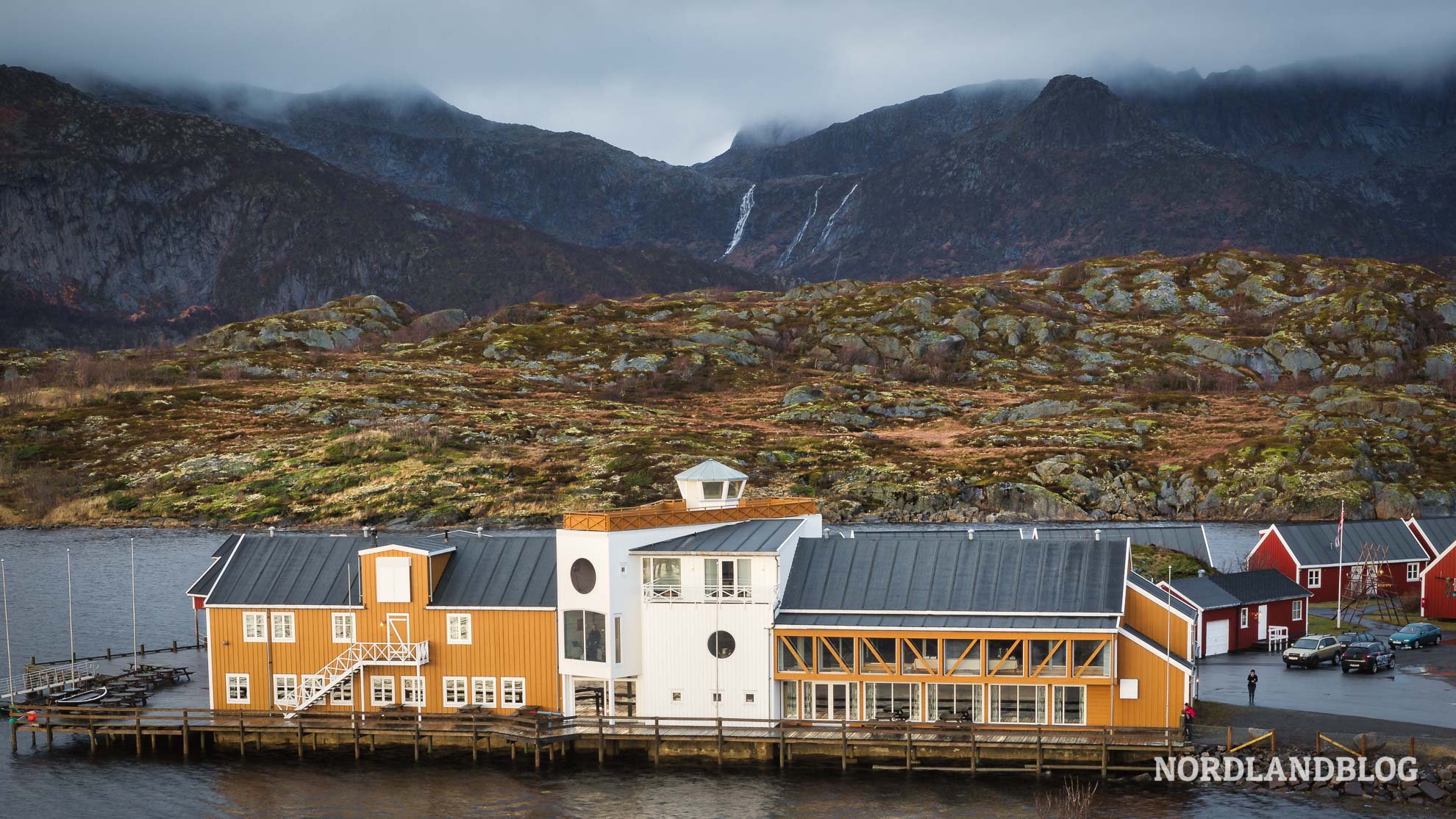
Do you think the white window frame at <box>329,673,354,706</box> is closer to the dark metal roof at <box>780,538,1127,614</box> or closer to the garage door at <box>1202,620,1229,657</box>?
the dark metal roof at <box>780,538,1127,614</box>

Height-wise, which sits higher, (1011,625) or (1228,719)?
(1011,625)

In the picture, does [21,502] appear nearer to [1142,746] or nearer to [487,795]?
[487,795]

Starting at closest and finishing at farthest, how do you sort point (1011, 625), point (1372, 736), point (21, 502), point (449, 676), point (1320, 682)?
point (1372, 736) → point (1011, 625) → point (449, 676) → point (1320, 682) → point (21, 502)

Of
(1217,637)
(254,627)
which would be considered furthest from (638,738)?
(1217,637)

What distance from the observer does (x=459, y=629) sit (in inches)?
2576

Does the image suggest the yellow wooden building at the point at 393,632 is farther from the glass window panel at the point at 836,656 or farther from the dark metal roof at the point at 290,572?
the glass window panel at the point at 836,656

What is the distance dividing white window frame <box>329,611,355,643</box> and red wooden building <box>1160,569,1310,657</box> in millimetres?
44505

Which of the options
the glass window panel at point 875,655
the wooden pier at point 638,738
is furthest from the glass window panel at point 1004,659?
the glass window panel at point 875,655

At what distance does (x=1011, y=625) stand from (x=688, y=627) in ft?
46.5

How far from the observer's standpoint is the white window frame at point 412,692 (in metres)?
66.1

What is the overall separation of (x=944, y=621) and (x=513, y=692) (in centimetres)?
2014

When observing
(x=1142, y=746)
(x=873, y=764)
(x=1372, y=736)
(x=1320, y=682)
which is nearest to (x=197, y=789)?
(x=873, y=764)

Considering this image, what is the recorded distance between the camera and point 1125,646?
2365 inches

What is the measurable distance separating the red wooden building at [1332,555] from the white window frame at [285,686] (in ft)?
216
